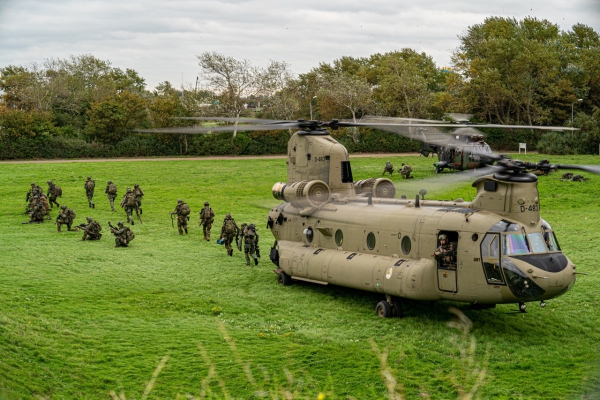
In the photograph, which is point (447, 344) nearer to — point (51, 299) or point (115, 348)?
point (115, 348)

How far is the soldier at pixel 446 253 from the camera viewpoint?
17.3m

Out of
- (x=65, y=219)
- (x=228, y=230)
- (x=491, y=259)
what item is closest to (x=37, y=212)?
(x=65, y=219)

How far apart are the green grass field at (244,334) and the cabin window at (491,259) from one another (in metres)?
1.42

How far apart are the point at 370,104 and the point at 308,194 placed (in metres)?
46.2

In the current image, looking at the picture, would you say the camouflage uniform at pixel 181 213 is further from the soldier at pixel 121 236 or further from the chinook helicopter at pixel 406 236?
the chinook helicopter at pixel 406 236

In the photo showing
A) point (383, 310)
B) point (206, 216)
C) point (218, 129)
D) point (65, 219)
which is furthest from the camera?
point (65, 219)

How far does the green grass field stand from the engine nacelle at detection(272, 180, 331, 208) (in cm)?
183

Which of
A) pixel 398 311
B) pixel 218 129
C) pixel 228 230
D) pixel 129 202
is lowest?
pixel 398 311

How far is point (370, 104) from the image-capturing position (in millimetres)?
67188

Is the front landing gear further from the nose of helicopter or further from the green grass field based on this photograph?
the nose of helicopter

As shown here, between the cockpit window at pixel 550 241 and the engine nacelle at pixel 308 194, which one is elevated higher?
the engine nacelle at pixel 308 194

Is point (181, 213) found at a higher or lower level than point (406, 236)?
lower

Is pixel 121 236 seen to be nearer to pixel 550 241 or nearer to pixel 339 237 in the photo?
pixel 339 237

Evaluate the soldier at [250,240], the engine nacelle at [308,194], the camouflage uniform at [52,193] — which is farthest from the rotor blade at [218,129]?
the camouflage uniform at [52,193]
